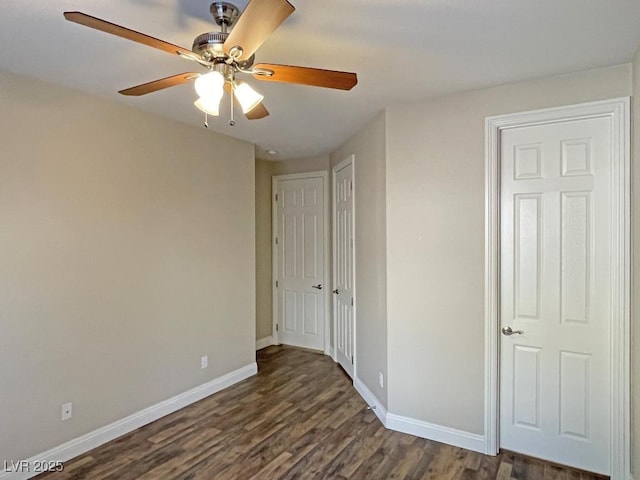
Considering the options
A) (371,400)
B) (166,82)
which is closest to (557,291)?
(371,400)

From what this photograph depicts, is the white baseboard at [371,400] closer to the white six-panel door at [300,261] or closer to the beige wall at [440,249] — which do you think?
the beige wall at [440,249]

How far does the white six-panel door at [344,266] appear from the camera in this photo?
13.2 feet

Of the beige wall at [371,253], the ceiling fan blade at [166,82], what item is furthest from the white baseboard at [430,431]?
the ceiling fan blade at [166,82]

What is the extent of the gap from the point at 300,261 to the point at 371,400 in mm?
2148

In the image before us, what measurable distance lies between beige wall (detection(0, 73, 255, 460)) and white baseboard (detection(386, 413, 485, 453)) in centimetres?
180

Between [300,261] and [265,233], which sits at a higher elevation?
[265,233]

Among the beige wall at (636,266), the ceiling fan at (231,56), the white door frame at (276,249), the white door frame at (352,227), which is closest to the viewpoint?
the ceiling fan at (231,56)

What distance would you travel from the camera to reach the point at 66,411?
263 cm

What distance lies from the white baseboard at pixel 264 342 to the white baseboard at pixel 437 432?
2493 mm

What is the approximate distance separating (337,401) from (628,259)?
2.50 metres

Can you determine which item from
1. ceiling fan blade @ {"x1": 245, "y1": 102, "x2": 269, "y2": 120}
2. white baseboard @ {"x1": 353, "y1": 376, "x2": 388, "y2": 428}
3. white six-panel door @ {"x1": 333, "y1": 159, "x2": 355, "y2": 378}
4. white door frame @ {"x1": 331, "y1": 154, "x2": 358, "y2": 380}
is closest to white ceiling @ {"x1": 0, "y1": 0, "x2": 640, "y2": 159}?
ceiling fan blade @ {"x1": 245, "y1": 102, "x2": 269, "y2": 120}

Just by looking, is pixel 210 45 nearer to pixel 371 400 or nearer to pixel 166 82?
pixel 166 82

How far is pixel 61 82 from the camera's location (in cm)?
252

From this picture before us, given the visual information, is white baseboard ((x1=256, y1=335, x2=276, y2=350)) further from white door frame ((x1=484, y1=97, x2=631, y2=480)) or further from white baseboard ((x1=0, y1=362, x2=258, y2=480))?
white door frame ((x1=484, y1=97, x2=631, y2=480))
